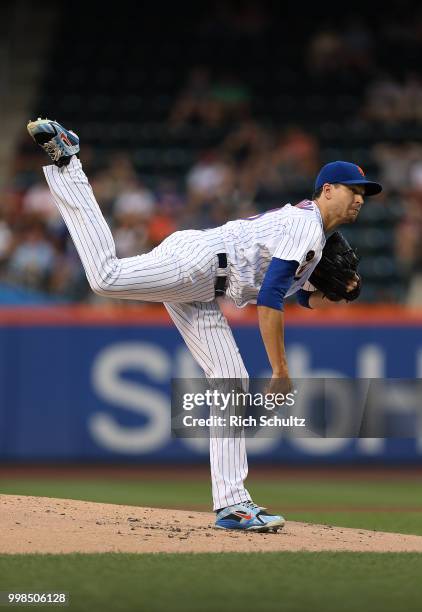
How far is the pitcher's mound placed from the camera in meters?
5.33

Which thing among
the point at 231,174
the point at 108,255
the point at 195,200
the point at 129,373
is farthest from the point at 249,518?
the point at 231,174

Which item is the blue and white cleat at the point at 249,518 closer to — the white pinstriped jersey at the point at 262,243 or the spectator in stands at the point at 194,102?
the white pinstriped jersey at the point at 262,243

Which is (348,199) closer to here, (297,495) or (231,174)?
(297,495)

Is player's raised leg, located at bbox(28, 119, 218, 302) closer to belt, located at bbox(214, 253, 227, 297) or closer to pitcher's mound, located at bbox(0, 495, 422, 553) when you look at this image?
belt, located at bbox(214, 253, 227, 297)

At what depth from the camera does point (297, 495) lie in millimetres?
9070

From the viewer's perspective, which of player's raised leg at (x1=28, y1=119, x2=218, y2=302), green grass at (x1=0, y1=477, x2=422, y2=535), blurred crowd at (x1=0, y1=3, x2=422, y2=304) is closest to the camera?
player's raised leg at (x1=28, y1=119, x2=218, y2=302)

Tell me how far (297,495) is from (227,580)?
451 cm

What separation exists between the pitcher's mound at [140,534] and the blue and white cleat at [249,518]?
0.16ft

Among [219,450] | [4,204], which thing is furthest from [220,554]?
[4,204]

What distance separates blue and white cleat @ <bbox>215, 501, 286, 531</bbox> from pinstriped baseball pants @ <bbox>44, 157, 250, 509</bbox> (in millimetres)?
40

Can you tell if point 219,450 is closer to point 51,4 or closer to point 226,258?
point 226,258

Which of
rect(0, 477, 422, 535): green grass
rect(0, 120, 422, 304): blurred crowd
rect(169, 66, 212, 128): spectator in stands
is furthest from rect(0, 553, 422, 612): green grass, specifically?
rect(169, 66, 212, 128): spectator in stands

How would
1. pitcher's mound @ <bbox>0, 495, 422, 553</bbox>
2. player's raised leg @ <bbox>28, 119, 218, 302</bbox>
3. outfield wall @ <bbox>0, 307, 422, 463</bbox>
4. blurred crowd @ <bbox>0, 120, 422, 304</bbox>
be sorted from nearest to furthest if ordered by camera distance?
pitcher's mound @ <bbox>0, 495, 422, 553</bbox> < player's raised leg @ <bbox>28, 119, 218, 302</bbox> < outfield wall @ <bbox>0, 307, 422, 463</bbox> < blurred crowd @ <bbox>0, 120, 422, 304</bbox>

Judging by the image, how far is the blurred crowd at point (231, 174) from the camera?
12.4 m
